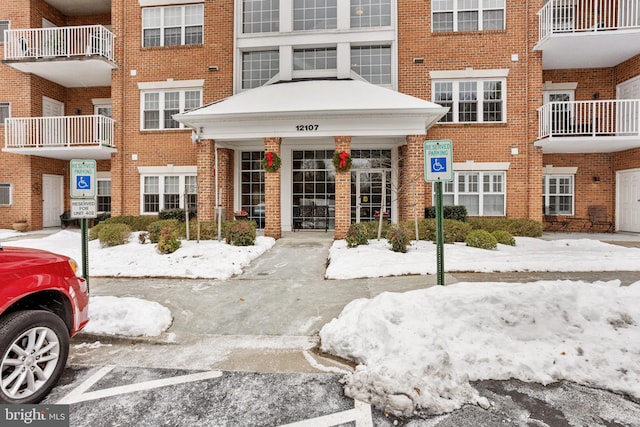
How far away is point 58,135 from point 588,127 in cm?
2227

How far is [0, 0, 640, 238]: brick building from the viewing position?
12812mm

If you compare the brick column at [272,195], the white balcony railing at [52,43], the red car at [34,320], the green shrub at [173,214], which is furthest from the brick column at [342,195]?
the white balcony railing at [52,43]

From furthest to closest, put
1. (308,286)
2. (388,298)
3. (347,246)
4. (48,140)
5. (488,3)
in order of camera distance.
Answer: (48,140) < (488,3) < (347,246) < (308,286) < (388,298)

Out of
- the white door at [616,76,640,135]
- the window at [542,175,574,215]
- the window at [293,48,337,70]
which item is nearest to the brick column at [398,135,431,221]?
the window at [293,48,337,70]

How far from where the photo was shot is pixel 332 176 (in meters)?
14.7

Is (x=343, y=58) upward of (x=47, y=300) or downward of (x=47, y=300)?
upward

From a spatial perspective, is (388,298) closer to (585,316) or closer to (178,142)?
(585,316)

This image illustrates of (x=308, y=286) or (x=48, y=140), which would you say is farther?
(x=48, y=140)

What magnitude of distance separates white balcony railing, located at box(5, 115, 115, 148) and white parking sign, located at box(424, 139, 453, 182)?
14143 millimetres

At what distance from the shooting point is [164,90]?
14797 mm

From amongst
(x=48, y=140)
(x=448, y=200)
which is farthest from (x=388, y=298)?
(x=48, y=140)

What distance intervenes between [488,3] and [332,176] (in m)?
9.34

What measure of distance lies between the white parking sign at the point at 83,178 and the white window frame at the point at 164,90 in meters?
9.41

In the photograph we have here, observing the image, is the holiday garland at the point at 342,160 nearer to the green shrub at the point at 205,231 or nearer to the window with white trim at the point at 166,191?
the green shrub at the point at 205,231
